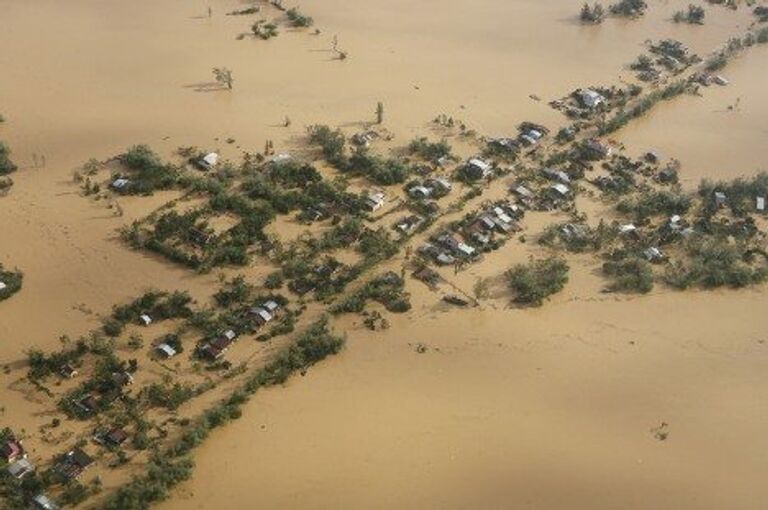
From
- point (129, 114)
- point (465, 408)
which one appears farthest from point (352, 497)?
point (129, 114)

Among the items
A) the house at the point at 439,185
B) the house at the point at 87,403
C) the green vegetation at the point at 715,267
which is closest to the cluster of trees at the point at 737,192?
the green vegetation at the point at 715,267

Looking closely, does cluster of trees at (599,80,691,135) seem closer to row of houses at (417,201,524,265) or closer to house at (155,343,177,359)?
row of houses at (417,201,524,265)

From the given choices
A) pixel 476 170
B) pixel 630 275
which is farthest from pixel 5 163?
pixel 630 275

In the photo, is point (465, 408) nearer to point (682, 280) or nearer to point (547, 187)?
point (682, 280)

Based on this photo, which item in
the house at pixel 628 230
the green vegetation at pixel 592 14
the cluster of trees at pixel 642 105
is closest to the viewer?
the house at pixel 628 230

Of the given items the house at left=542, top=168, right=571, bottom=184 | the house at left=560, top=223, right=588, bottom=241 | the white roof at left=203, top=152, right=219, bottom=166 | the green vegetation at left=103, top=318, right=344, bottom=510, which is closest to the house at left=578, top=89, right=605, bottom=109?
the house at left=542, top=168, right=571, bottom=184

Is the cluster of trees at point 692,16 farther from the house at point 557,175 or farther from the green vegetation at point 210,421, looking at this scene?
the green vegetation at point 210,421
